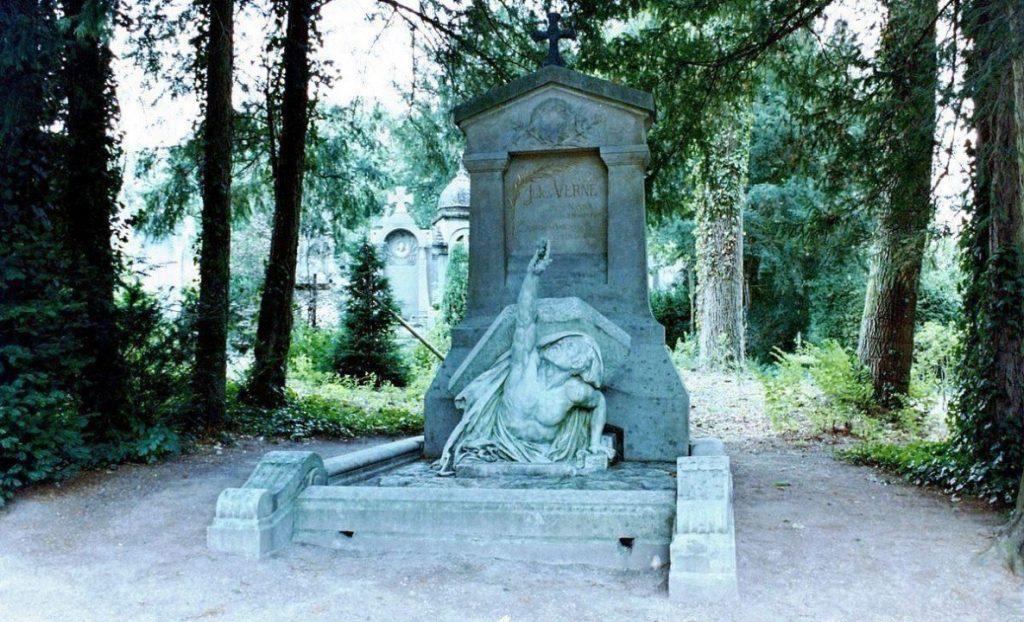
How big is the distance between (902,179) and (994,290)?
2.01 meters

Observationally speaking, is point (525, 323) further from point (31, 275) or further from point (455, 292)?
point (455, 292)

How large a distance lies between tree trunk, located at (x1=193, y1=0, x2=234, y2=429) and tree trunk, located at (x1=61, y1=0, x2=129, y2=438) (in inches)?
58.5

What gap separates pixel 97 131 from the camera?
7.90m

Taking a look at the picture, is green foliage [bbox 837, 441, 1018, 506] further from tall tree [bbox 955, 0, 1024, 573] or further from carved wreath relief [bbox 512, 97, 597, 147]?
carved wreath relief [bbox 512, 97, 597, 147]

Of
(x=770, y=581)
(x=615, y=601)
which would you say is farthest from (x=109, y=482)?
(x=770, y=581)

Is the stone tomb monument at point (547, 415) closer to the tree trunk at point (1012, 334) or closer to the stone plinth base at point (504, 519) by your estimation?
the stone plinth base at point (504, 519)

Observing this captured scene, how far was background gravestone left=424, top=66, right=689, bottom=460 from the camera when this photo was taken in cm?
718

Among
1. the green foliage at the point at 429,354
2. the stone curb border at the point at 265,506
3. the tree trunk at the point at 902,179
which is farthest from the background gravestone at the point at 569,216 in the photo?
the green foliage at the point at 429,354

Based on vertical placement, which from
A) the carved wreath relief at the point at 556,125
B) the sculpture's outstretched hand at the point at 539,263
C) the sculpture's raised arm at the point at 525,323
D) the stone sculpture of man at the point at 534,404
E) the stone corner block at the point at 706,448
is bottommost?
the stone corner block at the point at 706,448

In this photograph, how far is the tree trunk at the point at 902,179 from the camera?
25.3ft

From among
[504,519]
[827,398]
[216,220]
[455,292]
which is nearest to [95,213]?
[216,220]

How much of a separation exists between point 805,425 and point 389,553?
24.7 feet

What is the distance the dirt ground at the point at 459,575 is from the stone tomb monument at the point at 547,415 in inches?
8.7

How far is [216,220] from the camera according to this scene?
9492 mm
